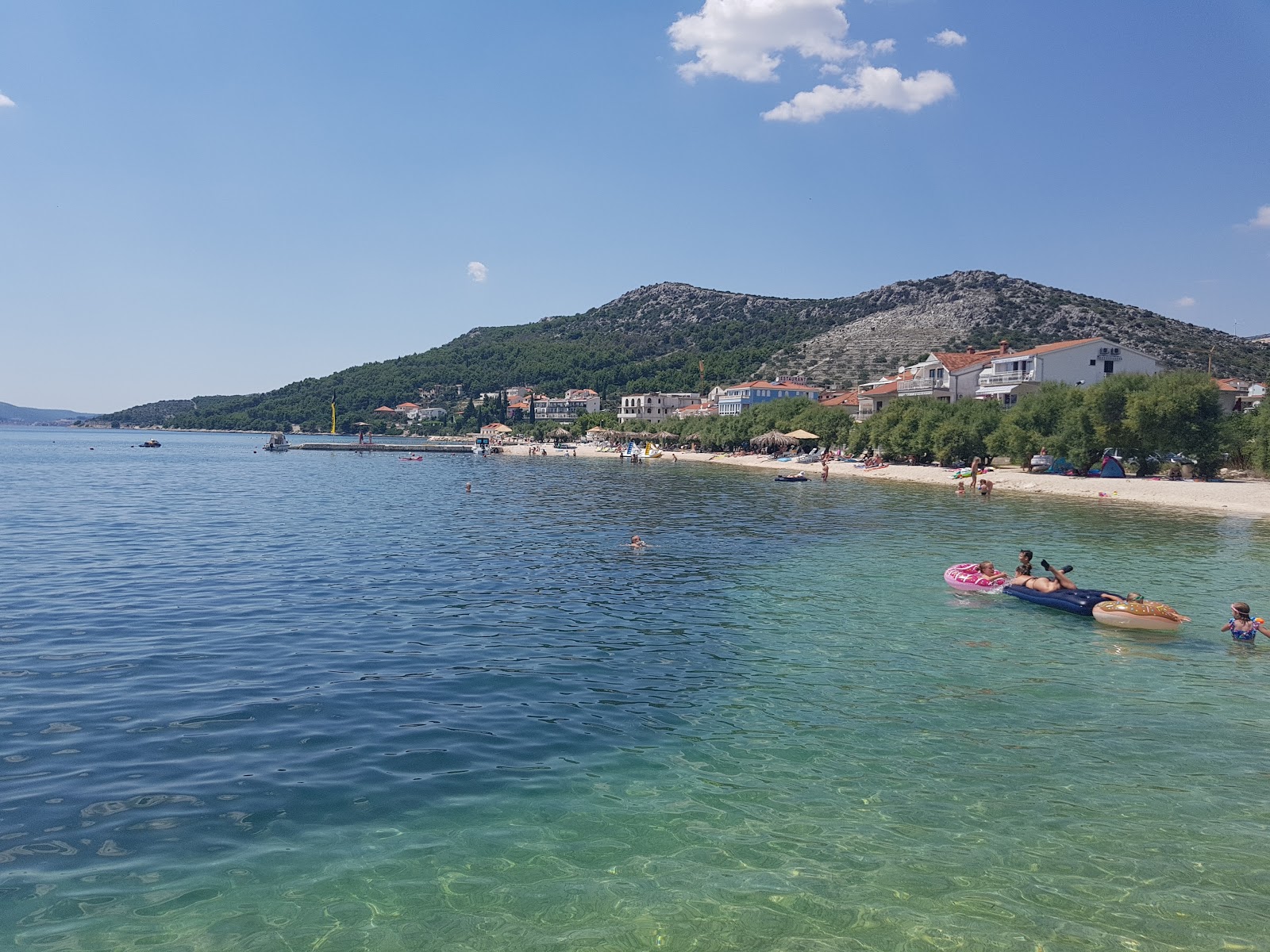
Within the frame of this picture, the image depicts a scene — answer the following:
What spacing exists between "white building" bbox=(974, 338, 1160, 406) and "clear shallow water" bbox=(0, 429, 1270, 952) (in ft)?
208

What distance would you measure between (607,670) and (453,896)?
749 cm

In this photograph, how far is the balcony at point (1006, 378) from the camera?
8412 cm

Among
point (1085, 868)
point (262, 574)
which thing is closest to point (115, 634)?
point (262, 574)

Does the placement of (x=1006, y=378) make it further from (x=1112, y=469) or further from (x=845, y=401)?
(x=845, y=401)

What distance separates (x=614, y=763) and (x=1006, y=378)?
87990mm

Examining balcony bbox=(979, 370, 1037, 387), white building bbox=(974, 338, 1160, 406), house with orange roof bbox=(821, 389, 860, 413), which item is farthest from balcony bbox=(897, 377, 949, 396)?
house with orange roof bbox=(821, 389, 860, 413)

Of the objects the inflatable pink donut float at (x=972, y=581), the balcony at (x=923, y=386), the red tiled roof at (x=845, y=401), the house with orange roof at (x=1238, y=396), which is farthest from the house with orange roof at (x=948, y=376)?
the inflatable pink donut float at (x=972, y=581)

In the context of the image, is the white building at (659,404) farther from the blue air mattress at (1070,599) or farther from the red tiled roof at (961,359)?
the blue air mattress at (1070,599)

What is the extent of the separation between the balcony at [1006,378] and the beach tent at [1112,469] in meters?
27.6

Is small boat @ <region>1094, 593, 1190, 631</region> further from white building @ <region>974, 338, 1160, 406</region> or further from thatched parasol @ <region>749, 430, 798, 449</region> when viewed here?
thatched parasol @ <region>749, 430, 798, 449</region>

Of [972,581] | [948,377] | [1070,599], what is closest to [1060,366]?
[948,377]

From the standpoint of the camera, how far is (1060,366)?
275ft

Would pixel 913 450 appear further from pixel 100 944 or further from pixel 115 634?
pixel 100 944

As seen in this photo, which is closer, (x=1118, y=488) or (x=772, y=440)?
(x=1118, y=488)
